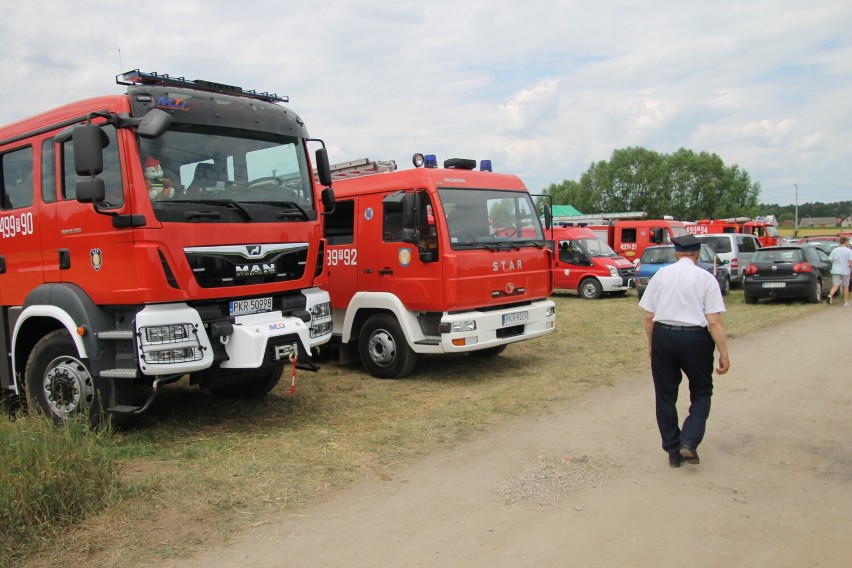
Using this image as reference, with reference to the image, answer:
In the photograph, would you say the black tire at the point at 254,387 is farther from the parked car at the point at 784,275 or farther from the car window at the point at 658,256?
the car window at the point at 658,256

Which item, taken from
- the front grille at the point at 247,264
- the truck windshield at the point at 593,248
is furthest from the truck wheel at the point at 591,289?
the front grille at the point at 247,264

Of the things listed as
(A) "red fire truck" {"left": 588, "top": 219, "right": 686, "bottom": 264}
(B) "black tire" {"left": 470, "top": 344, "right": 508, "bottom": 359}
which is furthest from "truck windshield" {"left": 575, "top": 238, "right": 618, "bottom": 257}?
(B) "black tire" {"left": 470, "top": 344, "right": 508, "bottom": 359}

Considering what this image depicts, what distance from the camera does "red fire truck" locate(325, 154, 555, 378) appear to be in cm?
846

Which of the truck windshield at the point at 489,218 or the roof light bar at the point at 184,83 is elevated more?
the roof light bar at the point at 184,83

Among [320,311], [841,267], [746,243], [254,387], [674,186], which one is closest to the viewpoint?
[320,311]

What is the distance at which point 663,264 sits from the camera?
1933 cm

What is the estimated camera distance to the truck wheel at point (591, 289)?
20.2m

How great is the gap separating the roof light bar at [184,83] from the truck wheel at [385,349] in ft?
10.7

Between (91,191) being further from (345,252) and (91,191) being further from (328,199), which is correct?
(345,252)

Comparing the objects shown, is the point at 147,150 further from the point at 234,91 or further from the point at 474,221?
the point at 474,221

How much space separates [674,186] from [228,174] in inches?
2647

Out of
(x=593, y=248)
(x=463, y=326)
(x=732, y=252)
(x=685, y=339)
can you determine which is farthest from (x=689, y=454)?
(x=732, y=252)

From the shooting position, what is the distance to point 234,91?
6.94 m

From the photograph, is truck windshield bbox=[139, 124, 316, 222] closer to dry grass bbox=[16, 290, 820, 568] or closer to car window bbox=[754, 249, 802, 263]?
dry grass bbox=[16, 290, 820, 568]
